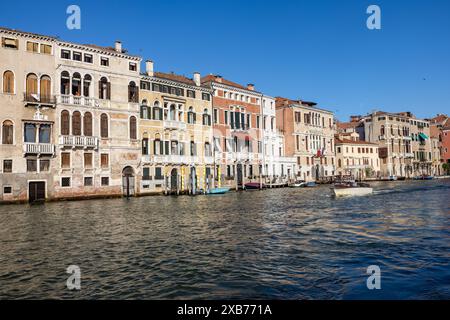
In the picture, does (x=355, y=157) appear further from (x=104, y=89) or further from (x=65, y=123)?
(x=65, y=123)

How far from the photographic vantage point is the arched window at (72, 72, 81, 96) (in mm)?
29459

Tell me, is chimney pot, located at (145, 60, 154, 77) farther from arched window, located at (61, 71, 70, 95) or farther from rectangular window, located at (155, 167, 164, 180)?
rectangular window, located at (155, 167, 164, 180)

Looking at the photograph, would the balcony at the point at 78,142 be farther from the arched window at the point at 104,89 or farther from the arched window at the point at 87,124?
the arched window at the point at 104,89

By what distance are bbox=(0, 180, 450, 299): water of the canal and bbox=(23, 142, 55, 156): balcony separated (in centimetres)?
1349

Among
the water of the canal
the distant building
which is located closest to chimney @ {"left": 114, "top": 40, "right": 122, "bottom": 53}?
the water of the canal

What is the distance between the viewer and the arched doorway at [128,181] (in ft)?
105

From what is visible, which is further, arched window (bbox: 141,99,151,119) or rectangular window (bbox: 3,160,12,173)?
arched window (bbox: 141,99,151,119)

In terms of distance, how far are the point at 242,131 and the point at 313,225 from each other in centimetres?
3001

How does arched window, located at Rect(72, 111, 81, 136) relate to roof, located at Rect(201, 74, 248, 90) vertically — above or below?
below

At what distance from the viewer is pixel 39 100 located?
2739 centimetres

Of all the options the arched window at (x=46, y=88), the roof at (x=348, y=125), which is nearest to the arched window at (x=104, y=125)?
the arched window at (x=46, y=88)

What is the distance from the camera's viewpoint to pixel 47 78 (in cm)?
2817

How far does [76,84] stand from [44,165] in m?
6.40
